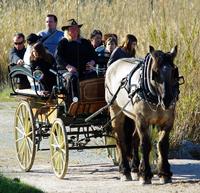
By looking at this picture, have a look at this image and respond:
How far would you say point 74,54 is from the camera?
13.1m

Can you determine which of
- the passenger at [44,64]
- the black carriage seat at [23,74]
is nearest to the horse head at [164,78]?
the passenger at [44,64]

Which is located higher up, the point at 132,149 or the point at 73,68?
the point at 73,68

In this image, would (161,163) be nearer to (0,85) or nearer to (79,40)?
(79,40)

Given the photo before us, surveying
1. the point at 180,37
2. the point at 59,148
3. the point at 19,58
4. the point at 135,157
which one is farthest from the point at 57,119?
the point at 180,37

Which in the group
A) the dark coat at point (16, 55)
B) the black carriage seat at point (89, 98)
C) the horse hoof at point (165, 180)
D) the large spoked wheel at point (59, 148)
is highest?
the dark coat at point (16, 55)

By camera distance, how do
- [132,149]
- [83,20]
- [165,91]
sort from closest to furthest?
[165,91] → [132,149] → [83,20]

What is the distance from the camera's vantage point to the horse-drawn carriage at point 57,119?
41.9 feet

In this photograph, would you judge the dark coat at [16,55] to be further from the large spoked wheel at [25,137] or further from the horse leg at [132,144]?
the horse leg at [132,144]

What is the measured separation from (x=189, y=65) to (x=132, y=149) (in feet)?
8.05

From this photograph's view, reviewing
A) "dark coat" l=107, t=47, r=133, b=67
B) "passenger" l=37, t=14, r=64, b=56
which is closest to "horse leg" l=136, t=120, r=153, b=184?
"dark coat" l=107, t=47, r=133, b=67

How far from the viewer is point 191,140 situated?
Answer: 48.5 ft

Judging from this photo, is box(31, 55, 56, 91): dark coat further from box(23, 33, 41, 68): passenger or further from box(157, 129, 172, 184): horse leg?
box(157, 129, 172, 184): horse leg

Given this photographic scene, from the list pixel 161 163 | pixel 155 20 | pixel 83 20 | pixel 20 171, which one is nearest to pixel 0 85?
pixel 83 20

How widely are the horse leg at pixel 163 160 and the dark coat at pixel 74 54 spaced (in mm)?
1904
